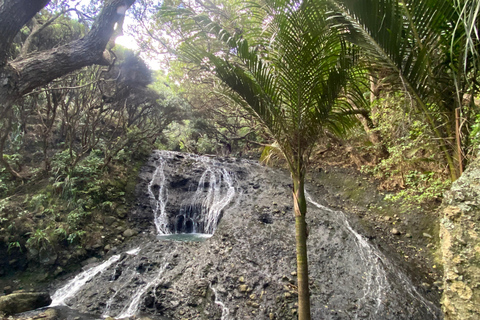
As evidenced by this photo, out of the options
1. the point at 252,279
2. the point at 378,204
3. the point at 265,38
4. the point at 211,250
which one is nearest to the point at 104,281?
the point at 211,250

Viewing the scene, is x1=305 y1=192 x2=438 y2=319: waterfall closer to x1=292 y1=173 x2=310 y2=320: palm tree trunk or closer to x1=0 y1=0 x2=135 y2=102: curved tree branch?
x1=292 y1=173 x2=310 y2=320: palm tree trunk

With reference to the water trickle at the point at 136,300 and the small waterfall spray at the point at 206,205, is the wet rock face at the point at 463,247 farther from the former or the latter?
the small waterfall spray at the point at 206,205

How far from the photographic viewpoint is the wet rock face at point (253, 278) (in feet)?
13.9

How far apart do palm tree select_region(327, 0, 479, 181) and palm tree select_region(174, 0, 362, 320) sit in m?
0.31

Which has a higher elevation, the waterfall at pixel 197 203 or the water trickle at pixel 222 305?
the waterfall at pixel 197 203

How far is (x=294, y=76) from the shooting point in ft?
10.1

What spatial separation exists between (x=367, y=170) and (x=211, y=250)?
5.75 metres

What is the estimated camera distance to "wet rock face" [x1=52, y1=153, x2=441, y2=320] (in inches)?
167

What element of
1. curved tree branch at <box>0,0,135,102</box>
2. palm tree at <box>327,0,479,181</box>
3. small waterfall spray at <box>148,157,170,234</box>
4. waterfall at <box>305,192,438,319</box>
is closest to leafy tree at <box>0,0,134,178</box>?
curved tree branch at <box>0,0,135,102</box>

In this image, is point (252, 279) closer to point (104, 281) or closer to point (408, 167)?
point (104, 281)

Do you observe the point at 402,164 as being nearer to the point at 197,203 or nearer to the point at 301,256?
the point at 301,256

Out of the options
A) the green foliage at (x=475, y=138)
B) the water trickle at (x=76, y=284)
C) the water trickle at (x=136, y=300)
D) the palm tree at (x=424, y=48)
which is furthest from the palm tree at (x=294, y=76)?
the water trickle at (x=76, y=284)

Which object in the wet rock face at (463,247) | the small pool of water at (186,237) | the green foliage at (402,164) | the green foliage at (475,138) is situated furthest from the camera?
the small pool of water at (186,237)

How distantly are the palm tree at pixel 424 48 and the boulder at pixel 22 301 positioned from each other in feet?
22.0
